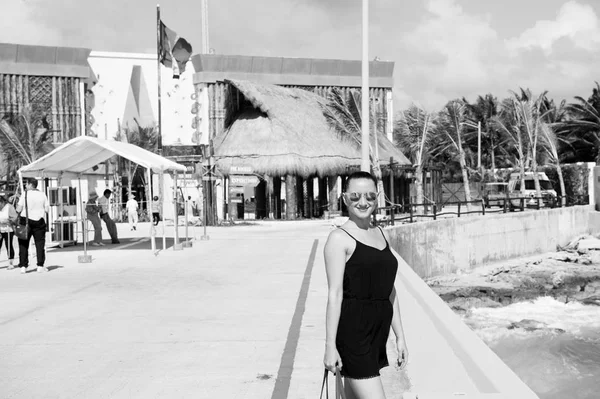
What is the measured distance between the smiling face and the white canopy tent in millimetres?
14654

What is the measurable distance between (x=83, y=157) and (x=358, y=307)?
57.8 ft

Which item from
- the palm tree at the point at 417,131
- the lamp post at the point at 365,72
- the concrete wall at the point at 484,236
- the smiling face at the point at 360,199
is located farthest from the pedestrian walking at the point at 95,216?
the palm tree at the point at 417,131

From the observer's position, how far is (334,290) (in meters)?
4.10

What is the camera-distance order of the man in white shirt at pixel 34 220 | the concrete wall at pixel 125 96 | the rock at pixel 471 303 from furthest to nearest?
the concrete wall at pixel 125 96 < the rock at pixel 471 303 < the man in white shirt at pixel 34 220

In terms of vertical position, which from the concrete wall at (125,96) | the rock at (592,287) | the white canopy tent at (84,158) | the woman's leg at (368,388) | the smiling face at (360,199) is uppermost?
the concrete wall at (125,96)

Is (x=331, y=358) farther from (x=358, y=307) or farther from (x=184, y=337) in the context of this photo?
(x=184, y=337)

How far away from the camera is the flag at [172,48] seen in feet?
128

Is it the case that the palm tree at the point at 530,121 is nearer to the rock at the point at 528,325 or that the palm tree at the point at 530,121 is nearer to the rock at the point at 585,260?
the rock at the point at 585,260

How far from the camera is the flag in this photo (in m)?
39.1

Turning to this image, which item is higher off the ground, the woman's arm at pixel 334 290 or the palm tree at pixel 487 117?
the palm tree at pixel 487 117

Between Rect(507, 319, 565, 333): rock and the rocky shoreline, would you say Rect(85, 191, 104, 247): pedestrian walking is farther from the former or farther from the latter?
Rect(507, 319, 565, 333): rock

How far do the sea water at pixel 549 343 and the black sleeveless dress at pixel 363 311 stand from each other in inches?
365

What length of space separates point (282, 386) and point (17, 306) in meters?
5.88

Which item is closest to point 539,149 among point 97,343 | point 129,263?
point 129,263
